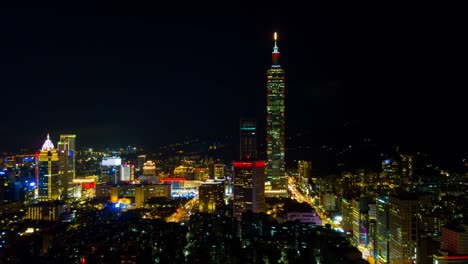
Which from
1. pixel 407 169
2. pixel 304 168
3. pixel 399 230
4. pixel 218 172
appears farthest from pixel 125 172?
pixel 399 230

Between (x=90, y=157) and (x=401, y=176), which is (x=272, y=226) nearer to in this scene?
(x=401, y=176)

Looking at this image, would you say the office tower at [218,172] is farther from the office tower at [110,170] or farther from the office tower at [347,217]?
the office tower at [347,217]

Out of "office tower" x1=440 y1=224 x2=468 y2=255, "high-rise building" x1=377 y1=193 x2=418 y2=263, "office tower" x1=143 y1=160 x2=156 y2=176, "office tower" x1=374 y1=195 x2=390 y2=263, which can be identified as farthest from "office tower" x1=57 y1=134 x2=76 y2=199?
"office tower" x1=440 y1=224 x2=468 y2=255

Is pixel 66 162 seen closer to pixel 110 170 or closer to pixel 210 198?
pixel 110 170

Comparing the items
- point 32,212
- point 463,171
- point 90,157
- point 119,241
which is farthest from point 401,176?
point 90,157

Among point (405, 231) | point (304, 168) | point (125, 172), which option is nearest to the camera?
point (405, 231)

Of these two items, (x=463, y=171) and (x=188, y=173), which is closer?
(x=463, y=171)
